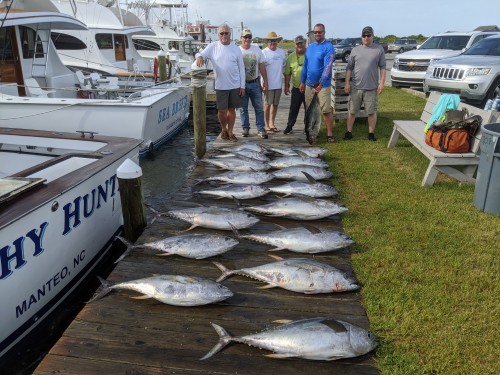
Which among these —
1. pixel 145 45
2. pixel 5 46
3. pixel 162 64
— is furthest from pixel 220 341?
pixel 145 45

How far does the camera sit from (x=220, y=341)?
9.24 feet

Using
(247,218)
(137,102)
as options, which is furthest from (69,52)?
(247,218)

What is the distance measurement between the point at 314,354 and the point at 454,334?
3.51 ft

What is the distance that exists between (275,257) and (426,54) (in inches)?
510

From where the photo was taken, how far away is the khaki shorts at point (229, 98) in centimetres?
720

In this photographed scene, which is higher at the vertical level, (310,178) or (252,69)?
(252,69)

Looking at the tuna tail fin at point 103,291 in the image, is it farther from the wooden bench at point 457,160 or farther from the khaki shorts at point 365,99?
the khaki shorts at point 365,99

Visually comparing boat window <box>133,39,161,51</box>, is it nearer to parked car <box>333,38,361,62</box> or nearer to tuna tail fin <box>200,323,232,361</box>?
parked car <box>333,38,361,62</box>

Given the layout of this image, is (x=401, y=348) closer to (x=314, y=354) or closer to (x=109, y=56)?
(x=314, y=354)

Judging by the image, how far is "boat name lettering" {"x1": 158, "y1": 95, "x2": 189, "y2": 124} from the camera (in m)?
9.62

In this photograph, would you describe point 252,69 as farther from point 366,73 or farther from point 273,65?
point 366,73

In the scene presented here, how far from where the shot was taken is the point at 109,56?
14867mm

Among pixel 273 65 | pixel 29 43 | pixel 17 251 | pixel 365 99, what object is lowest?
pixel 17 251

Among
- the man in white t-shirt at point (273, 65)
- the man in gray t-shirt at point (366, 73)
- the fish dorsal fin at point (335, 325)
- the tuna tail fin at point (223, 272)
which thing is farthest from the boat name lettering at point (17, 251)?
the man in gray t-shirt at point (366, 73)
